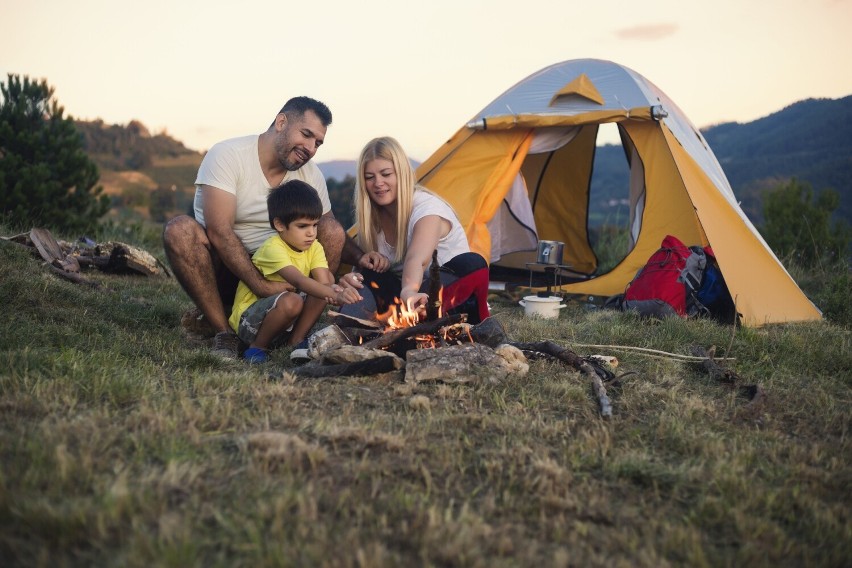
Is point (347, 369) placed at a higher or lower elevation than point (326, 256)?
lower

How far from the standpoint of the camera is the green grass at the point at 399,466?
1905 millimetres

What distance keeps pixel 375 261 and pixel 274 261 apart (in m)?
0.65

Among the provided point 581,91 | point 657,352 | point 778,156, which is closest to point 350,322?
point 657,352

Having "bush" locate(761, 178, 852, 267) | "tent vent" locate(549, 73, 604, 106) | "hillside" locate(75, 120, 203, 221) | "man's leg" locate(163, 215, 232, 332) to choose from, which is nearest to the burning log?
"man's leg" locate(163, 215, 232, 332)

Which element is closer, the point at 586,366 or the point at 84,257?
the point at 586,366

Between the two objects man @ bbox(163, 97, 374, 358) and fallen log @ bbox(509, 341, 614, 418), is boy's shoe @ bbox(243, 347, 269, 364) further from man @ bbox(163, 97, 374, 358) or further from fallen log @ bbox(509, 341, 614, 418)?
fallen log @ bbox(509, 341, 614, 418)

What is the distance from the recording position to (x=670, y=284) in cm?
557

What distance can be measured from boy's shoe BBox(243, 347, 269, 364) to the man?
6.0 inches

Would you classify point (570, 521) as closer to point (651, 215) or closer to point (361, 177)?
point (361, 177)

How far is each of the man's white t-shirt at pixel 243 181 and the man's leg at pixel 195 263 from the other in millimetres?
Result: 162

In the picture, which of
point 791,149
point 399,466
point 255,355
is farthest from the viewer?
point 791,149

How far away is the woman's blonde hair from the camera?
4312mm

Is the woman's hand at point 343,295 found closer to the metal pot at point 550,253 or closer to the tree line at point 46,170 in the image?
the metal pot at point 550,253

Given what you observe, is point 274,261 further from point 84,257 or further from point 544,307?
point 84,257
